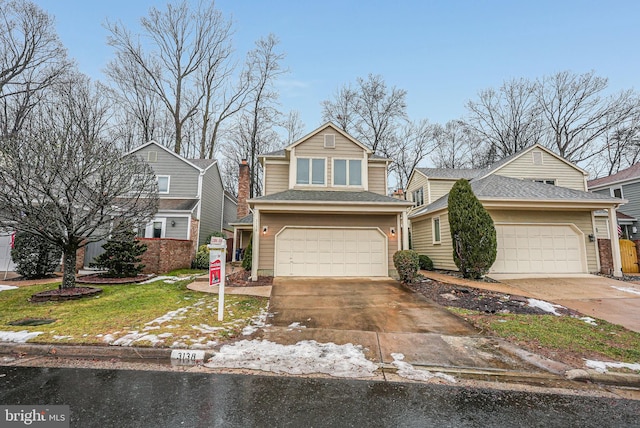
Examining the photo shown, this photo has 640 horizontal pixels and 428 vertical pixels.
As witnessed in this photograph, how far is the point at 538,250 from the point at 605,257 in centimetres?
310

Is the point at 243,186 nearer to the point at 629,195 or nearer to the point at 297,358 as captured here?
the point at 297,358

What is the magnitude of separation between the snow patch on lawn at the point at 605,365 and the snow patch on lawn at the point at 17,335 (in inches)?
334

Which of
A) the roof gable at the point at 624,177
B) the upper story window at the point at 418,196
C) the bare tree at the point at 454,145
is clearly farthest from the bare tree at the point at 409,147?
the roof gable at the point at 624,177

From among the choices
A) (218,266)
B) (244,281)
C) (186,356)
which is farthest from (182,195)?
(186,356)

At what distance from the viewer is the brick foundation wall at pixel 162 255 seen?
523 inches

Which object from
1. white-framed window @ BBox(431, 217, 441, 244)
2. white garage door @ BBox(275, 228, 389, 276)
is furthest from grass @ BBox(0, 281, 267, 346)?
white-framed window @ BBox(431, 217, 441, 244)

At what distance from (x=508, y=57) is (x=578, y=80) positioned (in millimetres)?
17183

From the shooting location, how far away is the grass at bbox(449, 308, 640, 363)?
4.40 meters

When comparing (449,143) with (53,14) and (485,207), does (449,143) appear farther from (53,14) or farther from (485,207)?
(53,14)

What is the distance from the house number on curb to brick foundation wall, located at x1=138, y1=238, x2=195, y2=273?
1039 cm

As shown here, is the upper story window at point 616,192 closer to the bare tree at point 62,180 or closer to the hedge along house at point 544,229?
the hedge along house at point 544,229

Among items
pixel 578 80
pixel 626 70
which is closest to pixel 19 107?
pixel 626 70

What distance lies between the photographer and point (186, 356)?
4.17 meters

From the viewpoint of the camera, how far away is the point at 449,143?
97.8 feet
